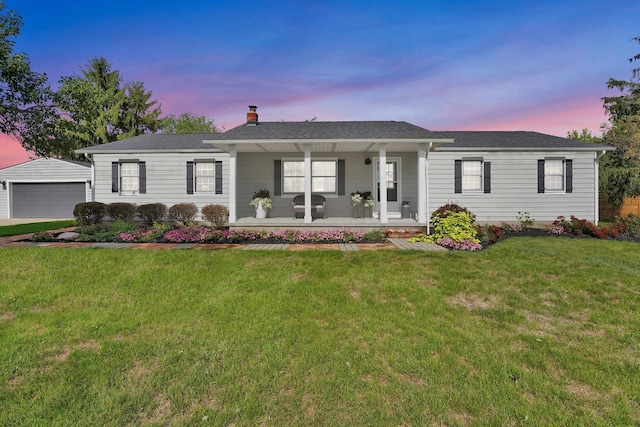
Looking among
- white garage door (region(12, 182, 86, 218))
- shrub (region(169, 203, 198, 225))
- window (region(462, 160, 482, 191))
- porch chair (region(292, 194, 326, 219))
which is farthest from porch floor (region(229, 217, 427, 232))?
white garage door (region(12, 182, 86, 218))

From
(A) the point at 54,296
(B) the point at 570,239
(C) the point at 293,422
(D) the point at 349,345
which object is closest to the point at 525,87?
(B) the point at 570,239

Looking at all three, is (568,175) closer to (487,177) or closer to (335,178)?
(487,177)

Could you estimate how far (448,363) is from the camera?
8.70 feet

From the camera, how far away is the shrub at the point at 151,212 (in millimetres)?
11031

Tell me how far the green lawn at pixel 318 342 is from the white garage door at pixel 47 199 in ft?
47.2

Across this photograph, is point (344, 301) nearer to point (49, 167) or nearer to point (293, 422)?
point (293, 422)

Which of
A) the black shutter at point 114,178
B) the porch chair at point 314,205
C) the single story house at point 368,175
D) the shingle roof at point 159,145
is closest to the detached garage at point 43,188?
the shingle roof at point 159,145

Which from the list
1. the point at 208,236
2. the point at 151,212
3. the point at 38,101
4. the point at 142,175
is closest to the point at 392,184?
the point at 208,236

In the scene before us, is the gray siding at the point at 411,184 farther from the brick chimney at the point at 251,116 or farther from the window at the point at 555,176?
the brick chimney at the point at 251,116

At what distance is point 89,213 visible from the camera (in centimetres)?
1058

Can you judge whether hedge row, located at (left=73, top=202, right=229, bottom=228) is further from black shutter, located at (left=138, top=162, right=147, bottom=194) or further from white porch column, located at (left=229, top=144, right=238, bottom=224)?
white porch column, located at (left=229, top=144, right=238, bottom=224)

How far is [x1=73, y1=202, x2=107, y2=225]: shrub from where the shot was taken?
10469 millimetres

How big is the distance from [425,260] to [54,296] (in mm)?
6251

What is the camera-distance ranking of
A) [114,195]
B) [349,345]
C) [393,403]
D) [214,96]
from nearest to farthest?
[393,403] < [349,345] < [114,195] < [214,96]
